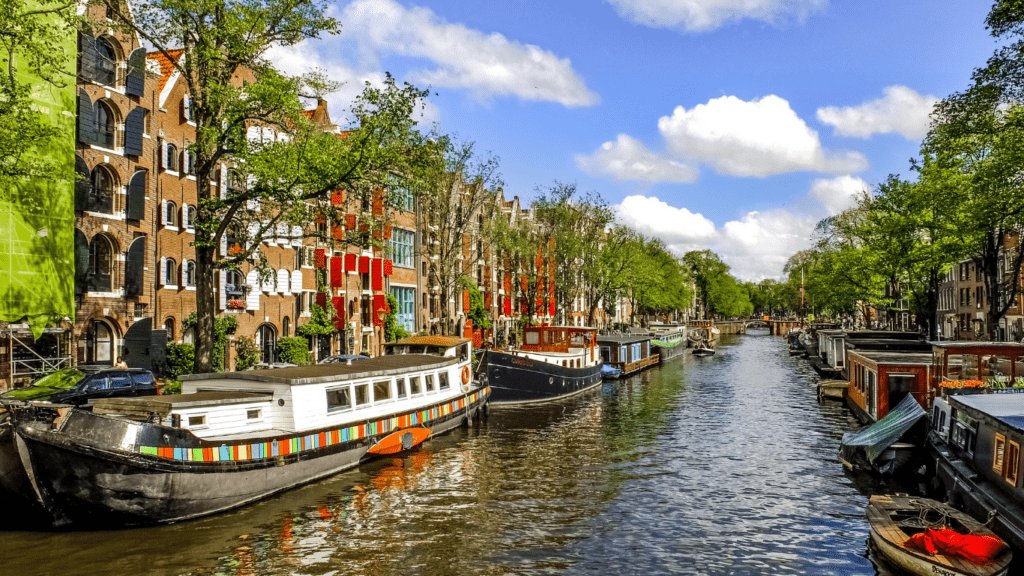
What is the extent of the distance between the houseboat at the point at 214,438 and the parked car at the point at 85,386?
16.8 ft

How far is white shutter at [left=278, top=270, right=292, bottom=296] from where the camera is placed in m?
44.5

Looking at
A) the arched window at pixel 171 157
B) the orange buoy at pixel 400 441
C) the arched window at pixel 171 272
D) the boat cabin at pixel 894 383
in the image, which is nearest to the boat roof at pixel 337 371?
the orange buoy at pixel 400 441

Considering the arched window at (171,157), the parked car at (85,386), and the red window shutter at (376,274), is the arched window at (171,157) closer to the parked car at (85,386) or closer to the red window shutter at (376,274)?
the parked car at (85,386)

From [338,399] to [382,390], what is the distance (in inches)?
109

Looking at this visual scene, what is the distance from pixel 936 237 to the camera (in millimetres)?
47281

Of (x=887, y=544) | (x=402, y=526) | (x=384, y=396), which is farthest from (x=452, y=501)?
(x=887, y=544)

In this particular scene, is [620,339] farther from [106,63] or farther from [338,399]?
[338,399]

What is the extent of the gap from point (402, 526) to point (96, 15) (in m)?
28.9

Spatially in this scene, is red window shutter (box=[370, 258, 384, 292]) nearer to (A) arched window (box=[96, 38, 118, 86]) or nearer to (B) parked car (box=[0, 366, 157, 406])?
(A) arched window (box=[96, 38, 118, 86])

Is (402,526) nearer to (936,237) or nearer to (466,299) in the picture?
(936,237)

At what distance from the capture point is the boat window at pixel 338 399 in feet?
70.4

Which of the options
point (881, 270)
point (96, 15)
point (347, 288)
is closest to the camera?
point (96, 15)

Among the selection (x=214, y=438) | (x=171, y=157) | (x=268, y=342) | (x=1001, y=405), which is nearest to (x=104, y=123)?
(x=171, y=157)

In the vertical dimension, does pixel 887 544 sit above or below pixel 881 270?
below
